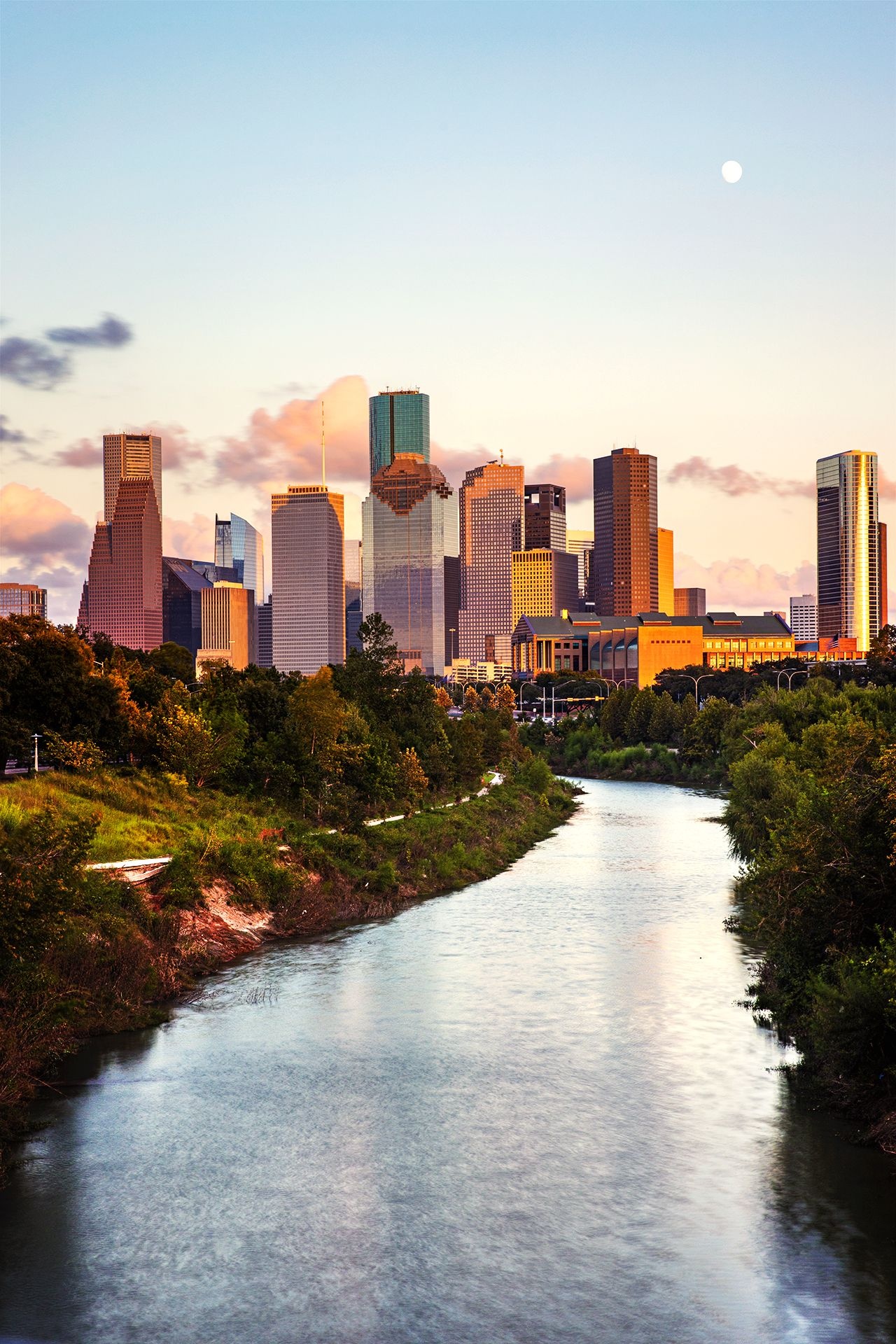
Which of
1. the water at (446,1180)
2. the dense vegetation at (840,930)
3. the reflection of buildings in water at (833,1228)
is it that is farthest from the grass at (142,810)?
the reflection of buildings in water at (833,1228)

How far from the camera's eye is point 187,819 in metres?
57.4

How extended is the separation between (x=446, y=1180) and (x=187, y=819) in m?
32.9

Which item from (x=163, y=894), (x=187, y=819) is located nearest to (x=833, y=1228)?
(x=163, y=894)

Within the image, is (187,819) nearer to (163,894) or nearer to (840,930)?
(163,894)

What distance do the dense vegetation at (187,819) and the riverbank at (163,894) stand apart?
9 centimetres

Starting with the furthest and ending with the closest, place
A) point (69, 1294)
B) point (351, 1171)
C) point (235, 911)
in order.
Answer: point (235, 911) → point (351, 1171) → point (69, 1294)

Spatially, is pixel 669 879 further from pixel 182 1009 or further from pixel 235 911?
pixel 182 1009

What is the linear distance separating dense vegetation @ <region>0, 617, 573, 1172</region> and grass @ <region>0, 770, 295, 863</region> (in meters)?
0.14

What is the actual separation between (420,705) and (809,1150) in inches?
2648

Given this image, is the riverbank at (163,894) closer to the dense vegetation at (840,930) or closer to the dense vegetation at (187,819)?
the dense vegetation at (187,819)

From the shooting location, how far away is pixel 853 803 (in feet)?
102

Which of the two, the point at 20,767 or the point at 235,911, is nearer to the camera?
the point at 235,911

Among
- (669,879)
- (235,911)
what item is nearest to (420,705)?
(669,879)

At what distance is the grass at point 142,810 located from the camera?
159 feet
